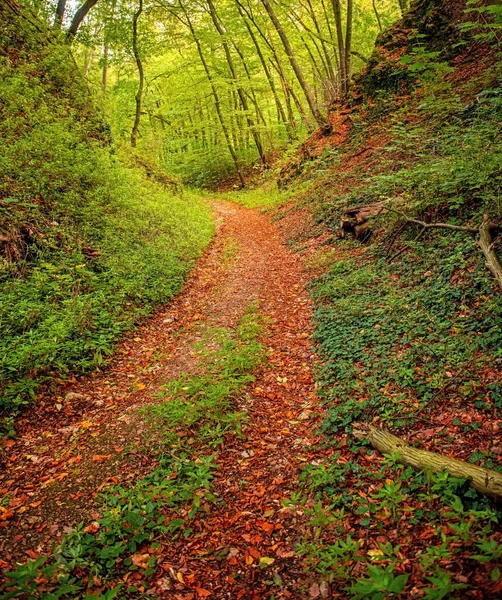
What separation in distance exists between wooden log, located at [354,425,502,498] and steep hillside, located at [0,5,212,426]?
4395mm

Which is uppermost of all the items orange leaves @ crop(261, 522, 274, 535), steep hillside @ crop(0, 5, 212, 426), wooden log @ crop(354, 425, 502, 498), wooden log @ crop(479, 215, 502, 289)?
steep hillside @ crop(0, 5, 212, 426)

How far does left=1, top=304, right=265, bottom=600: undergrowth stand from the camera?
2.95m

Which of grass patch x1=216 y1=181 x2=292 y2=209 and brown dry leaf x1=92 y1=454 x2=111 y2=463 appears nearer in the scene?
brown dry leaf x1=92 y1=454 x2=111 y2=463

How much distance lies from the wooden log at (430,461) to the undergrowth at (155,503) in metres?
1.59

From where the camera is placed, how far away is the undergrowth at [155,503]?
2.95 metres

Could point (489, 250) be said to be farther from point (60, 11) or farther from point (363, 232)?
point (60, 11)

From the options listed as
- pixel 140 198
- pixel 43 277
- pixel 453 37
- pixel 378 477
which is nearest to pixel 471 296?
pixel 378 477

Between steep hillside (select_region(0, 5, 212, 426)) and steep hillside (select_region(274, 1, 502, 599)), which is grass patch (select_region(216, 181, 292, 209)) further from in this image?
steep hillside (select_region(274, 1, 502, 599))

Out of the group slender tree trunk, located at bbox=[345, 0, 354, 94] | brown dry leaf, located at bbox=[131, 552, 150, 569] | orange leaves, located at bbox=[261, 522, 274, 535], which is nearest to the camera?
brown dry leaf, located at bbox=[131, 552, 150, 569]

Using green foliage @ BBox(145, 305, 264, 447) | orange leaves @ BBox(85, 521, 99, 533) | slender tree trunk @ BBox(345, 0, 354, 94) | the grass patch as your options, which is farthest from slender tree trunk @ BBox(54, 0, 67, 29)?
orange leaves @ BBox(85, 521, 99, 533)

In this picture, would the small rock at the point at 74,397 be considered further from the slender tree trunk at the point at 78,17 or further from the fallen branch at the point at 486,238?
the slender tree trunk at the point at 78,17

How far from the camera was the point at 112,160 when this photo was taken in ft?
38.3

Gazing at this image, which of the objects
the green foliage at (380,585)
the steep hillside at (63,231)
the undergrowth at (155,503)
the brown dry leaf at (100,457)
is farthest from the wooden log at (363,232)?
the green foliage at (380,585)

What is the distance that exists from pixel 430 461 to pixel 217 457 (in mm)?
2232
